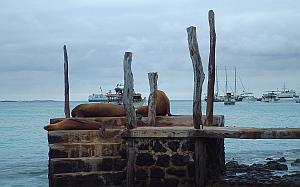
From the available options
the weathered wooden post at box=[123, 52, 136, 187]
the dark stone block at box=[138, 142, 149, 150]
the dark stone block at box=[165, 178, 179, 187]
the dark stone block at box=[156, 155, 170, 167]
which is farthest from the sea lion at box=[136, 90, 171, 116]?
the dark stone block at box=[165, 178, 179, 187]

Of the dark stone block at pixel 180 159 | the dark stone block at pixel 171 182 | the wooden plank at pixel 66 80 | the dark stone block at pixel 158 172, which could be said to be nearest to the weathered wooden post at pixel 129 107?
the dark stone block at pixel 158 172

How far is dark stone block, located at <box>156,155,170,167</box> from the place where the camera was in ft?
46.1

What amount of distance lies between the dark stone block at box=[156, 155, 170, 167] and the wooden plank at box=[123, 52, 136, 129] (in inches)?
40.6

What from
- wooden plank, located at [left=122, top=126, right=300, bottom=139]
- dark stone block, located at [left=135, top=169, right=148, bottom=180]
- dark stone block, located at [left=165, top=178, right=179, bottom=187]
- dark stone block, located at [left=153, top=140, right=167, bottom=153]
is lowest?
dark stone block, located at [left=165, top=178, right=179, bottom=187]

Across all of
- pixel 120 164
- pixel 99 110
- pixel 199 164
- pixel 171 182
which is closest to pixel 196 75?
pixel 199 164

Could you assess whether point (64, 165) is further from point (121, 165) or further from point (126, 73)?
point (126, 73)

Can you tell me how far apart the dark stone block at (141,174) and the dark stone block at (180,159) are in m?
0.75

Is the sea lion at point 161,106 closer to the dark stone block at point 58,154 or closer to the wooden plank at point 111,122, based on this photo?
the wooden plank at point 111,122

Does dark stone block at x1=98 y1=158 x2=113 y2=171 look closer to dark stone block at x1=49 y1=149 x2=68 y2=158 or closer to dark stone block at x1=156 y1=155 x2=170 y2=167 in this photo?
dark stone block at x1=49 y1=149 x2=68 y2=158

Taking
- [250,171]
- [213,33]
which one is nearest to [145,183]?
[213,33]

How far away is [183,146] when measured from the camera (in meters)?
13.9

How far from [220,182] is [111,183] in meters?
2.72

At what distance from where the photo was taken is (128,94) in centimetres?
1441

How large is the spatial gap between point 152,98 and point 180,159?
2491mm
